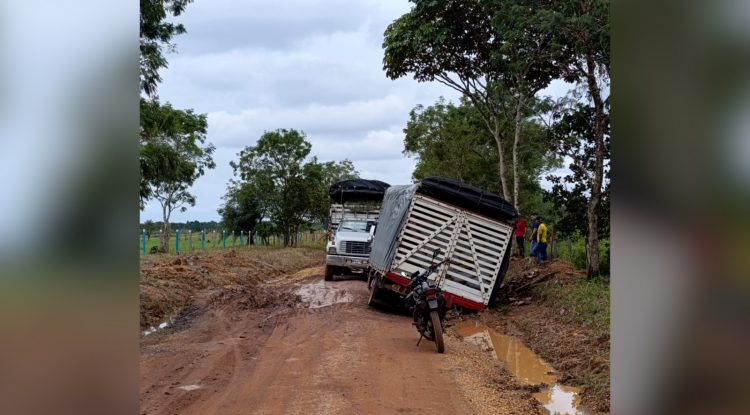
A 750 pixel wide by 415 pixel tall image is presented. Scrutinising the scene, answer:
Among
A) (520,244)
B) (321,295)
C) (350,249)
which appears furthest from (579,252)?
(321,295)

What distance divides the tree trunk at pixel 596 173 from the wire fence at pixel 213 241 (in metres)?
16.1

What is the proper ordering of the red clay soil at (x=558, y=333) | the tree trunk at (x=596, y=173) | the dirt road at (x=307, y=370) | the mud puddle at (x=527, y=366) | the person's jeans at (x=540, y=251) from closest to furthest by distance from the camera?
1. the dirt road at (x=307, y=370)
2. the mud puddle at (x=527, y=366)
3. the red clay soil at (x=558, y=333)
4. the tree trunk at (x=596, y=173)
5. the person's jeans at (x=540, y=251)

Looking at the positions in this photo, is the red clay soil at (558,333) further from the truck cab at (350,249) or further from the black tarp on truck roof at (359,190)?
the black tarp on truck roof at (359,190)

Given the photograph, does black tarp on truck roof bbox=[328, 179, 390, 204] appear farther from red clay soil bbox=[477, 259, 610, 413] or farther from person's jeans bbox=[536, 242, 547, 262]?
red clay soil bbox=[477, 259, 610, 413]

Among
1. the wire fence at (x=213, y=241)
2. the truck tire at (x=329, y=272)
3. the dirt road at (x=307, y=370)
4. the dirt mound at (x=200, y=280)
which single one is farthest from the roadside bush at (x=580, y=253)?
the wire fence at (x=213, y=241)

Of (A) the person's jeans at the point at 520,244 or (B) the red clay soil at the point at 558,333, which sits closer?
(B) the red clay soil at the point at 558,333

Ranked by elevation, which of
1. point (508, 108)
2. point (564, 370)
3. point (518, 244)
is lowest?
point (564, 370)

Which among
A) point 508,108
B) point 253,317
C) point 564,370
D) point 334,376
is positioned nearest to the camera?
point 334,376

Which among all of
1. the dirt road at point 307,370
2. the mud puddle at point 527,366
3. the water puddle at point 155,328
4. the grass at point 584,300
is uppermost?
the grass at point 584,300

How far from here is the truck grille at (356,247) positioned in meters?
19.1
